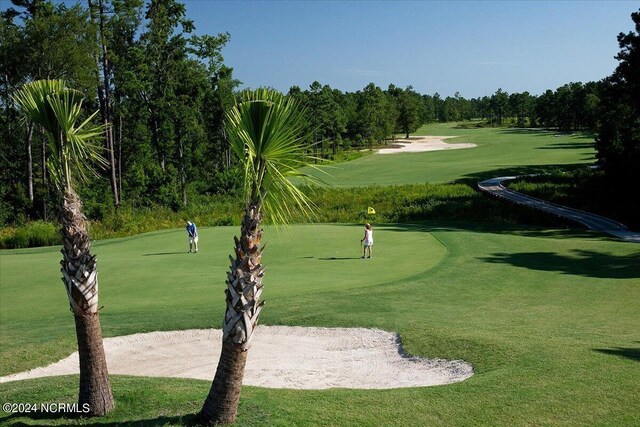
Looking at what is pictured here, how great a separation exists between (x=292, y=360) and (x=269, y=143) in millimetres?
7593

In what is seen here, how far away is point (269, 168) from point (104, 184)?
182ft

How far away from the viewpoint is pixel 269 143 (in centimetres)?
756

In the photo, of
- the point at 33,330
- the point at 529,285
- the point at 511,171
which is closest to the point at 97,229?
the point at 33,330

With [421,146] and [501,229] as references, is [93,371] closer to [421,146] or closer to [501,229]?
[501,229]

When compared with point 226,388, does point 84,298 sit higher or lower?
higher

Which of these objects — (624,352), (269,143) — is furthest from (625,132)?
(269,143)

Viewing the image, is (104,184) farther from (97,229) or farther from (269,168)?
(269,168)

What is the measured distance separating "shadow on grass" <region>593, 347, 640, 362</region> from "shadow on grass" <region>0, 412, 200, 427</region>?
7876mm

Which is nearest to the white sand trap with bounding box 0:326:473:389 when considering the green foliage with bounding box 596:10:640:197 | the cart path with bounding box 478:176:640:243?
the cart path with bounding box 478:176:640:243

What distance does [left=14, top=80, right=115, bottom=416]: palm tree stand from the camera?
844 centimetres

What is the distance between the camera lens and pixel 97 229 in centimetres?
4372

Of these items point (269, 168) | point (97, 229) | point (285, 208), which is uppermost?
point (269, 168)

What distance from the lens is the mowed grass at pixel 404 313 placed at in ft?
29.7

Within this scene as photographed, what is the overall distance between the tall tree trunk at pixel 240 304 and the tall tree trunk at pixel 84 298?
1952 mm
